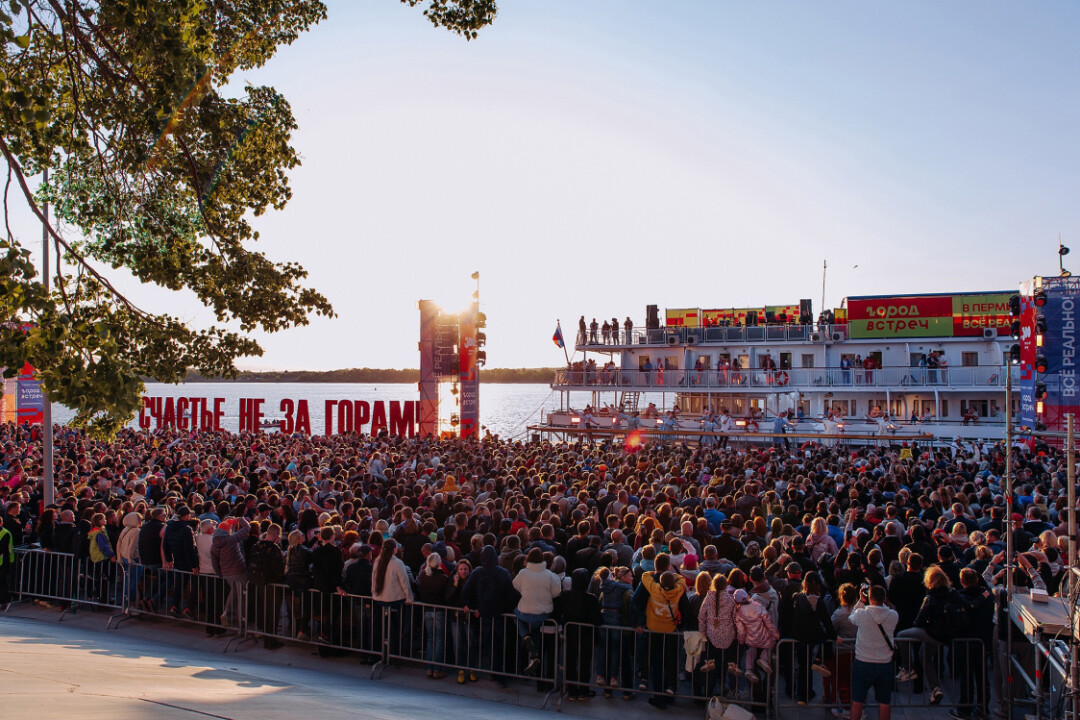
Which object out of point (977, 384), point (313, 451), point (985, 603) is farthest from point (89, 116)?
point (977, 384)

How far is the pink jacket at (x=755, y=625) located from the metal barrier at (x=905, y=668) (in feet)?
1.19

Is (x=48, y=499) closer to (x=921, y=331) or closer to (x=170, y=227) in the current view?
(x=170, y=227)

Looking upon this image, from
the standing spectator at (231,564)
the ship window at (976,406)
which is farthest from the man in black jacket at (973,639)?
the ship window at (976,406)

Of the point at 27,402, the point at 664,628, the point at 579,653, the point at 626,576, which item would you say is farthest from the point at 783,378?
the point at 27,402

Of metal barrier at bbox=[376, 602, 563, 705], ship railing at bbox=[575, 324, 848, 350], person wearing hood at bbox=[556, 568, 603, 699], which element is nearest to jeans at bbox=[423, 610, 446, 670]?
metal barrier at bbox=[376, 602, 563, 705]

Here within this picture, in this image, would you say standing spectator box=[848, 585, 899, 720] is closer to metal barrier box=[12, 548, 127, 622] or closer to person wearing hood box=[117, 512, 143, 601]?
person wearing hood box=[117, 512, 143, 601]

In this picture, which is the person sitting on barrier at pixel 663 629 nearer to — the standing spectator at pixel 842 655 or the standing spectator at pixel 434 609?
the standing spectator at pixel 842 655

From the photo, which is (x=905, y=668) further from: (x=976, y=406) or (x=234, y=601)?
(x=976, y=406)

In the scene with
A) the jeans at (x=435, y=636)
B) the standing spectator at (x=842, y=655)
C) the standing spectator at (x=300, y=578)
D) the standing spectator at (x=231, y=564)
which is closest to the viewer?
the standing spectator at (x=842, y=655)

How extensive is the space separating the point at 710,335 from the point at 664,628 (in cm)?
3621

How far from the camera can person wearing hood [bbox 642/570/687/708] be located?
8008 millimetres

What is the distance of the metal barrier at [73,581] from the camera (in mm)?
11070

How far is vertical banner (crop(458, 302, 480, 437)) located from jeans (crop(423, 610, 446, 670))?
26539 mm

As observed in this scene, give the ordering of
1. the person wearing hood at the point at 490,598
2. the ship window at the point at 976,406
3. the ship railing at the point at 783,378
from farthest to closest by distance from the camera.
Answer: the ship window at the point at 976,406
the ship railing at the point at 783,378
the person wearing hood at the point at 490,598
